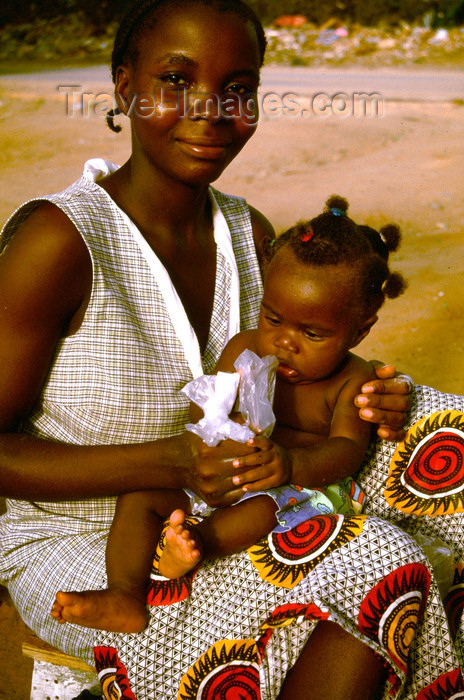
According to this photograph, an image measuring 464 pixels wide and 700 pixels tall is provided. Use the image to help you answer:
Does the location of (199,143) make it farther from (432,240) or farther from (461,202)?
(461,202)

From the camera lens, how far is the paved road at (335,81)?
10508mm

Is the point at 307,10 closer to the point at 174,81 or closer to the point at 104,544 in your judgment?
the point at 174,81

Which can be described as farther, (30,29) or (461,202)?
(30,29)

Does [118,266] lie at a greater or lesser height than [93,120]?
greater

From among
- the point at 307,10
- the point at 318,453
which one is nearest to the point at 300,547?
the point at 318,453

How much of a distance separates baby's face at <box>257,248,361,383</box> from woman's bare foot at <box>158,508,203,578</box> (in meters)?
0.61

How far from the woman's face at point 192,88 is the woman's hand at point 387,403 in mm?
796

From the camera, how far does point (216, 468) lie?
6.58 ft

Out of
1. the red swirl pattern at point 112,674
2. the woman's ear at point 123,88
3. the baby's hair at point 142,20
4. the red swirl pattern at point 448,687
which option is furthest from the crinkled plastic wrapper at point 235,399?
the baby's hair at point 142,20

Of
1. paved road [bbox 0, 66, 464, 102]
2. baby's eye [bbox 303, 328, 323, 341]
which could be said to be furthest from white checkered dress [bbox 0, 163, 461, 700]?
paved road [bbox 0, 66, 464, 102]

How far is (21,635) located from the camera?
3.06m

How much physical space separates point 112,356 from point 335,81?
31.7ft

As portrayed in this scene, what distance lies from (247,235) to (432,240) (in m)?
4.33

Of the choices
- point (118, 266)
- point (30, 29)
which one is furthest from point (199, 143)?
point (30, 29)
